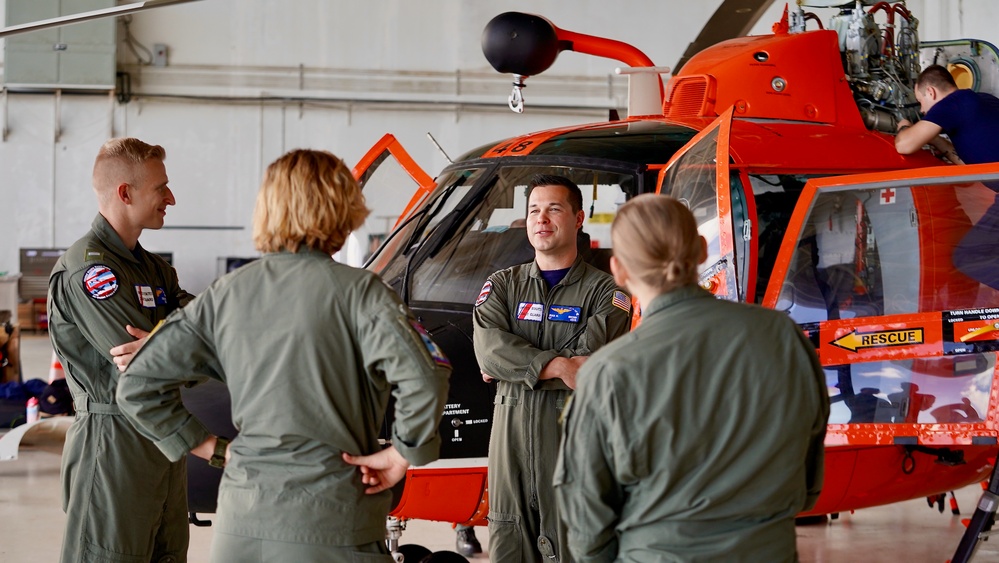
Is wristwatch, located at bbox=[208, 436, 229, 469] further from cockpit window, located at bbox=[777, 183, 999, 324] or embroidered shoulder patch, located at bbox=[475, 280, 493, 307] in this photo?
cockpit window, located at bbox=[777, 183, 999, 324]

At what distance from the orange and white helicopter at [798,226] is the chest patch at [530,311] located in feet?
1.58

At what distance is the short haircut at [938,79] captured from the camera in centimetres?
446

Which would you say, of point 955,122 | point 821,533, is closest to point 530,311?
point 955,122

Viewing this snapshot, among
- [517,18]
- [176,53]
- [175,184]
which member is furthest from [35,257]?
[517,18]

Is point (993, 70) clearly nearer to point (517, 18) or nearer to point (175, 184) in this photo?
point (517, 18)

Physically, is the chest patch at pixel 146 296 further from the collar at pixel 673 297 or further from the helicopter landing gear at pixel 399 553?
the collar at pixel 673 297

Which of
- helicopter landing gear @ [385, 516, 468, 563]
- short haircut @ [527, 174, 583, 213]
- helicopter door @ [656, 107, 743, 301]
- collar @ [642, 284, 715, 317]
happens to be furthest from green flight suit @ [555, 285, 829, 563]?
helicopter landing gear @ [385, 516, 468, 563]

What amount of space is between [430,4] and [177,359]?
15261mm

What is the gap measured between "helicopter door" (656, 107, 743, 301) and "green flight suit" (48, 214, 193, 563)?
5.64 feet

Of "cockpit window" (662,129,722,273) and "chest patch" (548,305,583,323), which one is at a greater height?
"cockpit window" (662,129,722,273)

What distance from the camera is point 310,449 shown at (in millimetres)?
2150

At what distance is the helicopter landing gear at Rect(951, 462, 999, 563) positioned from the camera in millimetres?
3891

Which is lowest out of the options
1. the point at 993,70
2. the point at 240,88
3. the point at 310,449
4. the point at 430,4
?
the point at 310,449

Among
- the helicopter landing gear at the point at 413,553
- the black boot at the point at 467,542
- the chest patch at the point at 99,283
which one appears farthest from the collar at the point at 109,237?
the black boot at the point at 467,542
